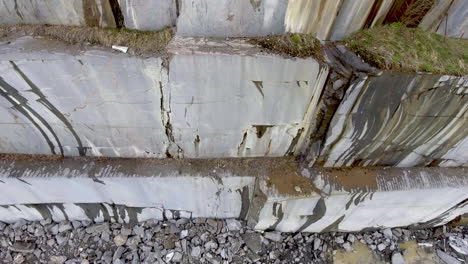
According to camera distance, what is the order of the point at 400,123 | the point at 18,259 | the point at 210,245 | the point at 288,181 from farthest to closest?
1. the point at 210,245
2. the point at 18,259
3. the point at 288,181
4. the point at 400,123

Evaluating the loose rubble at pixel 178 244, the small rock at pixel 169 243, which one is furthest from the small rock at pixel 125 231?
the small rock at pixel 169 243

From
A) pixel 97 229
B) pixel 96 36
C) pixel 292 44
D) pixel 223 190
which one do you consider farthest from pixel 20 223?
pixel 292 44

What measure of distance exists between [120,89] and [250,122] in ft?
2.03

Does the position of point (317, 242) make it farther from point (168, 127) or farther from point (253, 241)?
point (168, 127)

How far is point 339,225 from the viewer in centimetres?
204

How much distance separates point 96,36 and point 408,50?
Result: 4.19 feet

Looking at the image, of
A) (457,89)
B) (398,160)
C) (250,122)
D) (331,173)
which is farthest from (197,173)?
(457,89)

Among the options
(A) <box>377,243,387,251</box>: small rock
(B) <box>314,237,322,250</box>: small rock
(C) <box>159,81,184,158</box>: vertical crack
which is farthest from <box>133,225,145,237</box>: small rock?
(A) <box>377,243,387,251</box>: small rock

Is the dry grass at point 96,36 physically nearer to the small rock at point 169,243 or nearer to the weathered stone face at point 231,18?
the weathered stone face at point 231,18

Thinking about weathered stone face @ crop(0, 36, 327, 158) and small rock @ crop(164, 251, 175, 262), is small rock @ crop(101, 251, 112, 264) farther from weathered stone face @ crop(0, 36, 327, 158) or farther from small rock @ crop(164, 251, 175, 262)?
weathered stone face @ crop(0, 36, 327, 158)

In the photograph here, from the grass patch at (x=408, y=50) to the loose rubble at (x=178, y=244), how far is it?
128cm

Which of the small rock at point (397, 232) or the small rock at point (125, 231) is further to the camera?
the small rock at point (397, 232)

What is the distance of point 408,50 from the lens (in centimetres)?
129

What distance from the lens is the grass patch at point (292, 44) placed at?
125 cm
